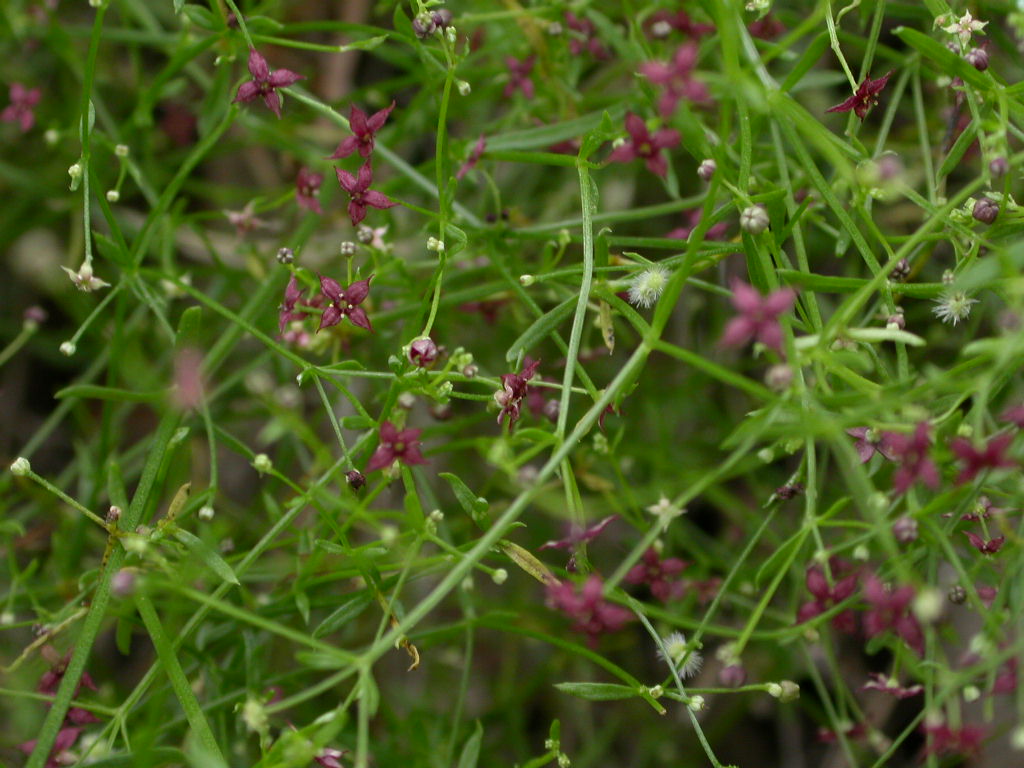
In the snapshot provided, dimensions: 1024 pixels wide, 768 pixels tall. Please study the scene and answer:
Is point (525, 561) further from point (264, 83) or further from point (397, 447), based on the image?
point (264, 83)

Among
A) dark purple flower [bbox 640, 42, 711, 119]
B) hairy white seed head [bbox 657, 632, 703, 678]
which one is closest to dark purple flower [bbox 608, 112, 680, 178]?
dark purple flower [bbox 640, 42, 711, 119]

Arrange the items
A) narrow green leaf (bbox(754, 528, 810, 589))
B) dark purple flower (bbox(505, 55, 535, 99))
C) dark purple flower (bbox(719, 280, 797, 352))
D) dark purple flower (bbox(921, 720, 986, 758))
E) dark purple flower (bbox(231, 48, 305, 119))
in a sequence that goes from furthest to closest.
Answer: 1. dark purple flower (bbox(505, 55, 535, 99))
2. dark purple flower (bbox(231, 48, 305, 119))
3. narrow green leaf (bbox(754, 528, 810, 589))
4. dark purple flower (bbox(921, 720, 986, 758))
5. dark purple flower (bbox(719, 280, 797, 352))

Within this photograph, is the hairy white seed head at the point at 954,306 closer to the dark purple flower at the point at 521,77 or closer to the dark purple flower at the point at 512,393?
the dark purple flower at the point at 512,393

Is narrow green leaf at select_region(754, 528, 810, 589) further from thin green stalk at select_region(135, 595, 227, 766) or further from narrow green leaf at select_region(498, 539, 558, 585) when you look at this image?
thin green stalk at select_region(135, 595, 227, 766)

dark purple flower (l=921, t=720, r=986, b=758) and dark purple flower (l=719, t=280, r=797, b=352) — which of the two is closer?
dark purple flower (l=719, t=280, r=797, b=352)

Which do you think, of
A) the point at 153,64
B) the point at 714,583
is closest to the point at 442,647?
the point at 714,583

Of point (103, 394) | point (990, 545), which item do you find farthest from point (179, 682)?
point (990, 545)

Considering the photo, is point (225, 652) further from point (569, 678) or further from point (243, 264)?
point (243, 264)
